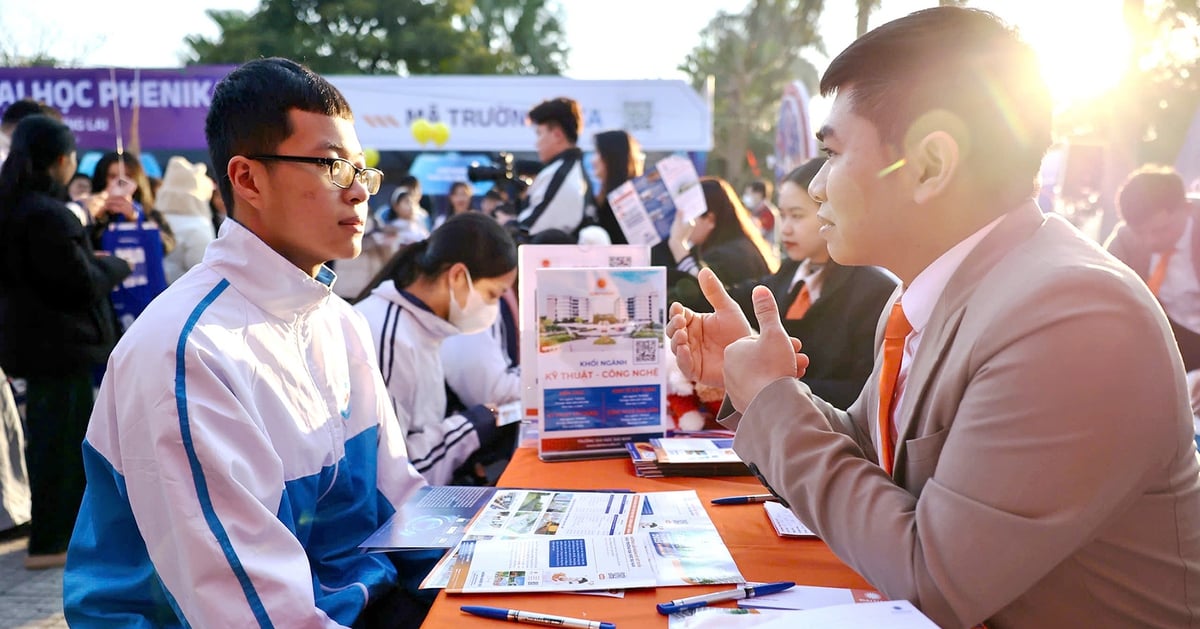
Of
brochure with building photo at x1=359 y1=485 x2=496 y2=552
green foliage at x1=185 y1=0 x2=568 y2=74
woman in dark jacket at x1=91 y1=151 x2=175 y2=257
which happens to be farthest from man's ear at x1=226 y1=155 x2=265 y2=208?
green foliage at x1=185 y1=0 x2=568 y2=74

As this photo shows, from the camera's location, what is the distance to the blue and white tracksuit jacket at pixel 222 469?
1.15 meters

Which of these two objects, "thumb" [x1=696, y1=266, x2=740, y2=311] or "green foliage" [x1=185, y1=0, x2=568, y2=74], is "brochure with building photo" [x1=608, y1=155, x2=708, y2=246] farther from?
"green foliage" [x1=185, y1=0, x2=568, y2=74]

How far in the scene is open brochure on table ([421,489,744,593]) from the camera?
119 cm

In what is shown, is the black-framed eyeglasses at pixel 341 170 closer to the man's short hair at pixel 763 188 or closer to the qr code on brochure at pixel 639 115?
the man's short hair at pixel 763 188

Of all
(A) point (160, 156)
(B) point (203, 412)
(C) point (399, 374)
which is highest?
(A) point (160, 156)

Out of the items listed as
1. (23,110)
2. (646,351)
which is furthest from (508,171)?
(646,351)

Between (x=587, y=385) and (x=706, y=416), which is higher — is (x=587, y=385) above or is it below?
above

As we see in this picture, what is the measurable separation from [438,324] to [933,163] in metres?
1.89

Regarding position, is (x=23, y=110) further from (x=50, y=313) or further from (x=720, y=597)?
(x=720, y=597)

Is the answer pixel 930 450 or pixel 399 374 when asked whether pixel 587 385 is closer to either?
pixel 399 374

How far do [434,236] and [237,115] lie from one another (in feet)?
4.27

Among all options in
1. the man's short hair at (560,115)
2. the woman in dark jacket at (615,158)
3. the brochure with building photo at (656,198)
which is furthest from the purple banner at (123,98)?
the brochure with building photo at (656,198)

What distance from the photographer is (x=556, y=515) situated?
147 cm

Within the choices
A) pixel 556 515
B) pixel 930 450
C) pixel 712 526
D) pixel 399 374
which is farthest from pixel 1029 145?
pixel 399 374
